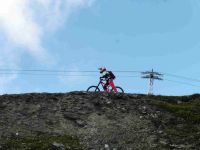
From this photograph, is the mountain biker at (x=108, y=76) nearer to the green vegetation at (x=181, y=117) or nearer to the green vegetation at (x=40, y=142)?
the green vegetation at (x=181, y=117)

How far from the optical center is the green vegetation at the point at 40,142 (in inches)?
1075

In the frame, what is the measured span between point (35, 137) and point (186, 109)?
8770 mm

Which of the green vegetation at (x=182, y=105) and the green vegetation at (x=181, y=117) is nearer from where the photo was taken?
the green vegetation at (x=181, y=117)

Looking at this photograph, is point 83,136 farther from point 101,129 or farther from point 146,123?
point 146,123

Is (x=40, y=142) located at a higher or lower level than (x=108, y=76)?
lower

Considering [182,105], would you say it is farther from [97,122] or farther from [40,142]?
[40,142]

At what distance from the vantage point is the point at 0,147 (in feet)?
88.9

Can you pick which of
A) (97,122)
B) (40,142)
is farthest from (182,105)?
(40,142)

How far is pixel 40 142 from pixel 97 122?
4117 millimetres

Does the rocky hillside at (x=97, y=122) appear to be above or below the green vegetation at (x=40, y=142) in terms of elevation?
above

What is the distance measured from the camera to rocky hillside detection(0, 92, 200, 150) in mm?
28172

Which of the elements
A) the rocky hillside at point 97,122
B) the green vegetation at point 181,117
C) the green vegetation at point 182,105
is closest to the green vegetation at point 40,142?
the rocky hillside at point 97,122

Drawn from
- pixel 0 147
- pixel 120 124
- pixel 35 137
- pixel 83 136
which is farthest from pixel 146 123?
pixel 0 147

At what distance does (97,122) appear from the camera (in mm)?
31062
